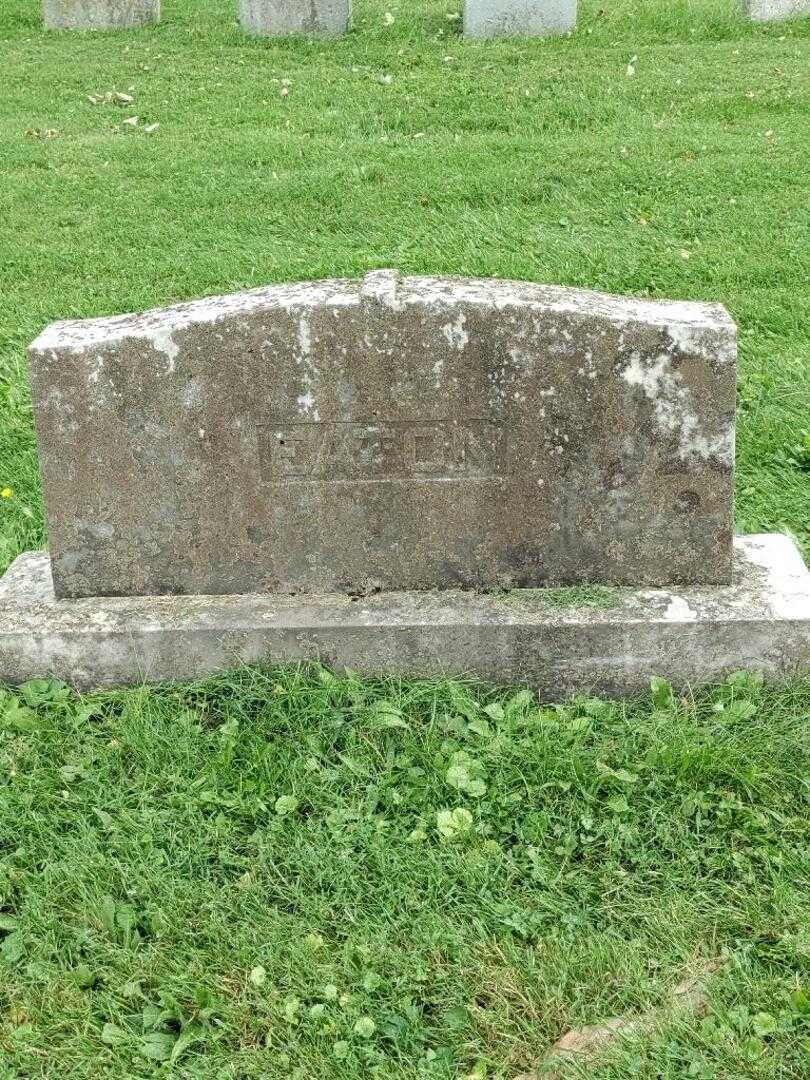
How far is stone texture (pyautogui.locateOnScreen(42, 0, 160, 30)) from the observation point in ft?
39.9

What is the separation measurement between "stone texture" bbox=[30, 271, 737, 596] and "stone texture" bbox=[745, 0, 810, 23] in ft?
30.2

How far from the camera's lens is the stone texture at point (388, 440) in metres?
3.50

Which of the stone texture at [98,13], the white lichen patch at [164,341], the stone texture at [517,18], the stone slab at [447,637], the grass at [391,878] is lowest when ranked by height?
the grass at [391,878]

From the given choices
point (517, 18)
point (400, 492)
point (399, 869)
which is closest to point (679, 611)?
point (400, 492)

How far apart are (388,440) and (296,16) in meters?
9.02

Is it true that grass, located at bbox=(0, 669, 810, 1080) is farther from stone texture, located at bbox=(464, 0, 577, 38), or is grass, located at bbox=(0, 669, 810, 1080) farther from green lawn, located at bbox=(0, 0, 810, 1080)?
stone texture, located at bbox=(464, 0, 577, 38)

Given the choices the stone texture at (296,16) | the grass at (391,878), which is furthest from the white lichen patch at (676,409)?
the stone texture at (296,16)

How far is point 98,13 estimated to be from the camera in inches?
480

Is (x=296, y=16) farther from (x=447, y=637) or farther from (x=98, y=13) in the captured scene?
(x=447, y=637)

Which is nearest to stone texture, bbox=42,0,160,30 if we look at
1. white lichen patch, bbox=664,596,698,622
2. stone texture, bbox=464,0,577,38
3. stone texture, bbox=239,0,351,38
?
stone texture, bbox=239,0,351,38

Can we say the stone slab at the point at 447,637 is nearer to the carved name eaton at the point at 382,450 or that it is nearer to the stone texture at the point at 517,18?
the carved name eaton at the point at 382,450

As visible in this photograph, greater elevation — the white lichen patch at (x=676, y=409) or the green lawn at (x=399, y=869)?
the white lichen patch at (x=676, y=409)

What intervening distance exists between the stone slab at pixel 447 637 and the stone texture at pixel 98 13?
32.9ft

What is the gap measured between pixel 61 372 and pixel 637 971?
7.22 feet
